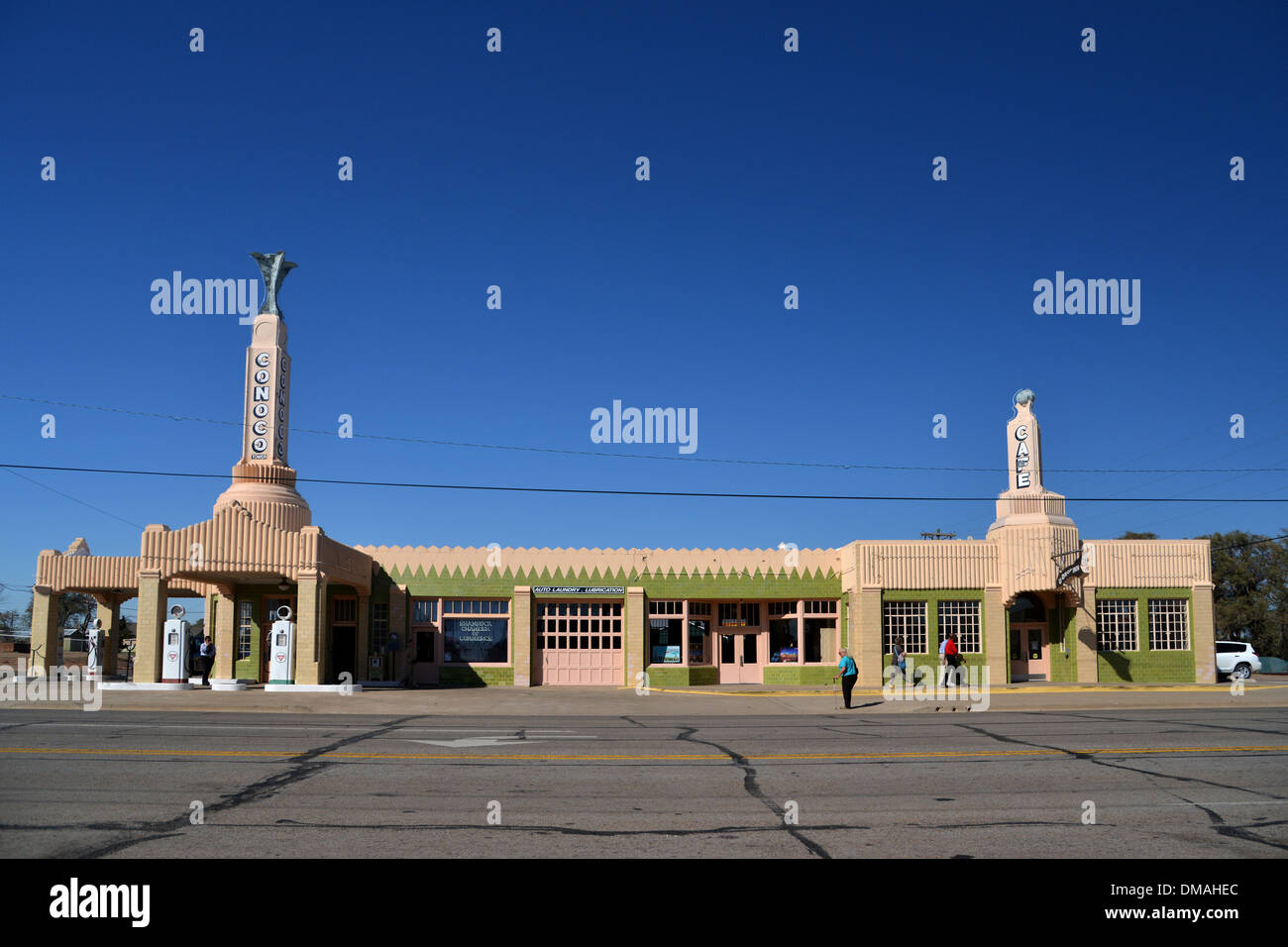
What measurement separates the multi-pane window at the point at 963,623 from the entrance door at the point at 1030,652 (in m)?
1.77

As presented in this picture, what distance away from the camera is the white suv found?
1619 inches

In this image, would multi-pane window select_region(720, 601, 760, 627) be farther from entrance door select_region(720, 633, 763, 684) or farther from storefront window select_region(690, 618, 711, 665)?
storefront window select_region(690, 618, 711, 665)

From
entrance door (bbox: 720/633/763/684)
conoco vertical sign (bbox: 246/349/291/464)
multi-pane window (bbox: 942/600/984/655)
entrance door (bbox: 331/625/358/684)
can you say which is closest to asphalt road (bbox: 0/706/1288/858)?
conoco vertical sign (bbox: 246/349/291/464)

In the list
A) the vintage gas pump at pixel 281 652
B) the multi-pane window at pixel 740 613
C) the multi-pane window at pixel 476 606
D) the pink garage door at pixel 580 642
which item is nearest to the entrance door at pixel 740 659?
the multi-pane window at pixel 740 613

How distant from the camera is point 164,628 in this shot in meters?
30.4

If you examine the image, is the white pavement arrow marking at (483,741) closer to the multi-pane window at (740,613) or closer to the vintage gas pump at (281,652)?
the vintage gas pump at (281,652)

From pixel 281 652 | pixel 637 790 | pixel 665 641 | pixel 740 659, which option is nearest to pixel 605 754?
pixel 637 790

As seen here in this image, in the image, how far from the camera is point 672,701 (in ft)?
89.7

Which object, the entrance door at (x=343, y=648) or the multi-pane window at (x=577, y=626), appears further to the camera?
the multi-pane window at (x=577, y=626)

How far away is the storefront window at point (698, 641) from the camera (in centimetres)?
3762

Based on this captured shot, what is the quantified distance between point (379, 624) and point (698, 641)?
1157 cm

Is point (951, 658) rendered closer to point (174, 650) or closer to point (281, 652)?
point (281, 652)

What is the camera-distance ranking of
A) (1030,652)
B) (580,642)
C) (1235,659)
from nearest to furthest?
(1030,652), (580,642), (1235,659)
